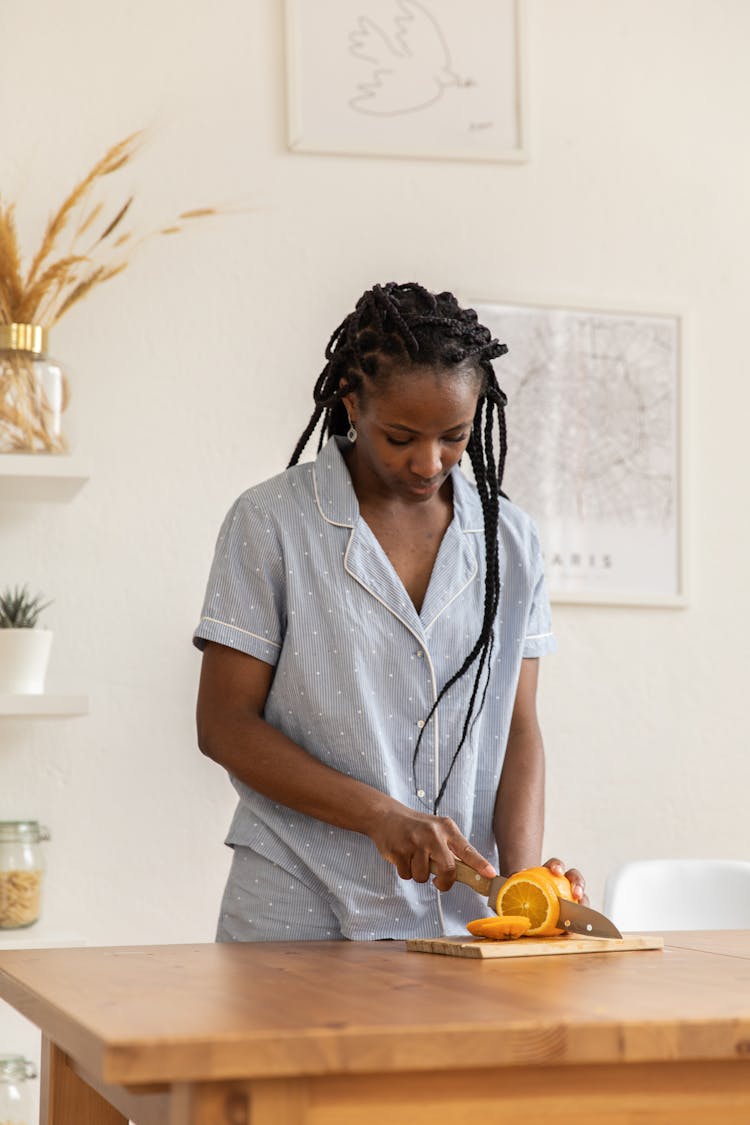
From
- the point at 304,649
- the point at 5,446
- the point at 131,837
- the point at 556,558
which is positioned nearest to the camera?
the point at 304,649

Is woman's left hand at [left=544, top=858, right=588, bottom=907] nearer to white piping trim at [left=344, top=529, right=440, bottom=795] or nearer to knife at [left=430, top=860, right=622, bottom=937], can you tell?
knife at [left=430, top=860, right=622, bottom=937]

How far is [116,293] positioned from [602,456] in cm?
99

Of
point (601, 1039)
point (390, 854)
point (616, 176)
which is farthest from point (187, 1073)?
point (616, 176)

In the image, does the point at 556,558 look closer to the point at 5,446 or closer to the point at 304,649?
the point at 5,446

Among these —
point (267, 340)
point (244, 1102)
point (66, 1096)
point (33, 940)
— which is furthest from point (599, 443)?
point (244, 1102)

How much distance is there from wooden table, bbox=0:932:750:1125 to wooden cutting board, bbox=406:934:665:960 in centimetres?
15

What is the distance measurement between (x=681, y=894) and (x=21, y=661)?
1161mm

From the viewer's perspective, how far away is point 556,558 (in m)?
2.83

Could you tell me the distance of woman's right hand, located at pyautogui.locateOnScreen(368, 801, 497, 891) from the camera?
1455 millimetres

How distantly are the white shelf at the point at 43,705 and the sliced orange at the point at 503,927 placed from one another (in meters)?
1.10

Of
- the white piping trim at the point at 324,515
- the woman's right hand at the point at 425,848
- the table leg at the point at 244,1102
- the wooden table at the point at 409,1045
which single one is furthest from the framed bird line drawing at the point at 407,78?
the table leg at the point at 244,1102

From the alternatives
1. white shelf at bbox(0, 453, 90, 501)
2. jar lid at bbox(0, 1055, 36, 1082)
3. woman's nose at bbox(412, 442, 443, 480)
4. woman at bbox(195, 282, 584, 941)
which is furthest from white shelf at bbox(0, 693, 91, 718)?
woman's nose at bbox(412, 442, 443, 480)

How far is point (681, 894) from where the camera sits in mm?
2420

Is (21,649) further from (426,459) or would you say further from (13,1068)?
(426,459)
